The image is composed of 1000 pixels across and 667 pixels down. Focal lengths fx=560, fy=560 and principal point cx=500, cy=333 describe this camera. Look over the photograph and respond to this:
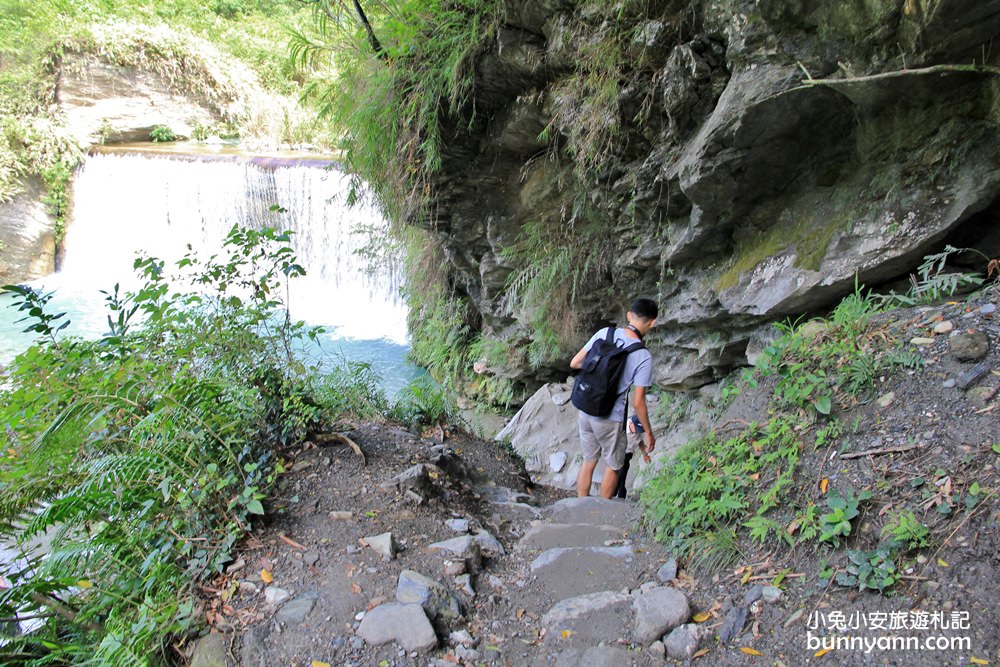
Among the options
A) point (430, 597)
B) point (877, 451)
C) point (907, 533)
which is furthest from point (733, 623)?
point (430, 597)

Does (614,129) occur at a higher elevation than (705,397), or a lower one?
higher

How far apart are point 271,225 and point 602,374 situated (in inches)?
323

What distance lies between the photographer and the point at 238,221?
1091cm

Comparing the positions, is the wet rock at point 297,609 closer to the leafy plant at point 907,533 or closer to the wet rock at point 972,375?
the leafy plant at point 907,533

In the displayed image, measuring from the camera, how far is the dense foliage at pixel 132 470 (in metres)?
2.45

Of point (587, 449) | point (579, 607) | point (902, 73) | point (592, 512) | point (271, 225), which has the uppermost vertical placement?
point (902, 73)

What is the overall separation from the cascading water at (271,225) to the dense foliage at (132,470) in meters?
5.44

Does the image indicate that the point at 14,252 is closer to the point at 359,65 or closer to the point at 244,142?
the point at 244,142

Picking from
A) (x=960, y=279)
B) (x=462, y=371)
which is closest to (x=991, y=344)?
(x=960, y=279)

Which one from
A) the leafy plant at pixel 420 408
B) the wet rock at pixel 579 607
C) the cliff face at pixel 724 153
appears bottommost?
the leafy plant at pixel 420 408

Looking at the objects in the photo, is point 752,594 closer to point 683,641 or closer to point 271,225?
point 683,641

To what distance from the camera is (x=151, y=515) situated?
280 centimetres

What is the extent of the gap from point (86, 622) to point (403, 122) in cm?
466

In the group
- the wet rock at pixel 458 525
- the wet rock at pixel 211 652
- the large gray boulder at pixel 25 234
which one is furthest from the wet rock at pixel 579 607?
the large gray boulder at pixel 25 234
